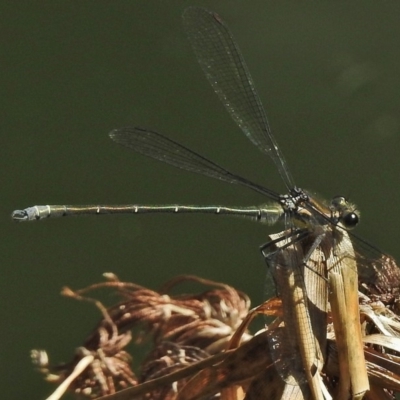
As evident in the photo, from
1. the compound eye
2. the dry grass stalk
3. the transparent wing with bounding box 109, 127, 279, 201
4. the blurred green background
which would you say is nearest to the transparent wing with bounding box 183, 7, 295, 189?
the transparent wing with bounding box 109, 127, 279, 201

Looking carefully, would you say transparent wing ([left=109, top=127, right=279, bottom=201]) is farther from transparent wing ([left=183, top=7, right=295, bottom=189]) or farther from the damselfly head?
the damselfly head

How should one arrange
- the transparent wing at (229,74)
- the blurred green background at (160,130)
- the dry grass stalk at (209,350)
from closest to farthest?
the dry grass stalk at (209,350)
the transparent wing at (229,74)
the blurred green background at (160,130)

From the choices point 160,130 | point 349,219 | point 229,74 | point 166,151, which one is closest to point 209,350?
point 349,219

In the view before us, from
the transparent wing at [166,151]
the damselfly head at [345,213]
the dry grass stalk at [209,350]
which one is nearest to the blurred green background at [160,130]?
the transparent wing at [166,151]

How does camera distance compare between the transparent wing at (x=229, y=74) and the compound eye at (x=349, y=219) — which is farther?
the transparent wing at (x=229, y=74)

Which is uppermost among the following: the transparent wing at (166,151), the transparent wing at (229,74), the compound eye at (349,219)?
the transparent wing at (229,74)

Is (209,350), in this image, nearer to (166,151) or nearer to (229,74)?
(166,151)

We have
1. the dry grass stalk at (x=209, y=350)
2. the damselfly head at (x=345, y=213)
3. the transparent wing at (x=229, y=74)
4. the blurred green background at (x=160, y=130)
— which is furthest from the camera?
the blurred green background at (x=160, y=130)

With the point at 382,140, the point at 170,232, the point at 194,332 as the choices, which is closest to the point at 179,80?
the point at 170,232

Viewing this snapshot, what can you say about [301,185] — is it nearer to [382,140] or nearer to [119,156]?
[382,140]

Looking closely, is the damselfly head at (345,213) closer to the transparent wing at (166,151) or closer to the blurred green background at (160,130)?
the transparent wing at (166,151)
